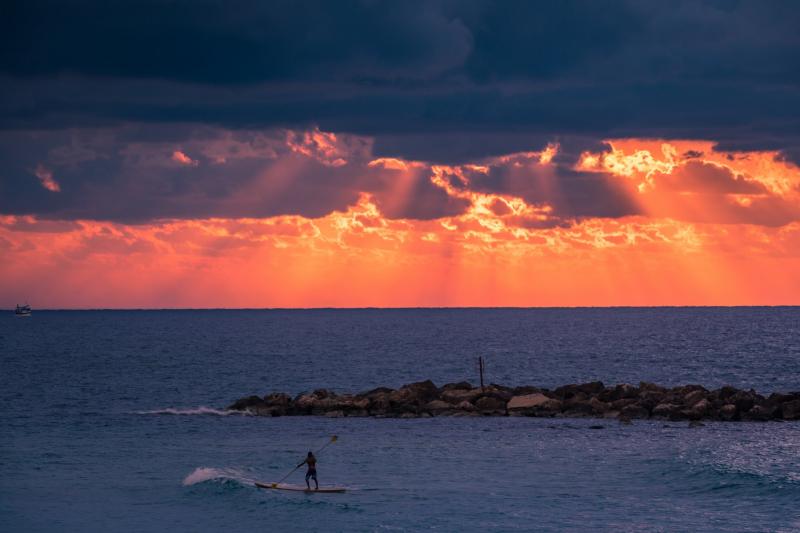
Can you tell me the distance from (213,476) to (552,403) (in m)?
28.8

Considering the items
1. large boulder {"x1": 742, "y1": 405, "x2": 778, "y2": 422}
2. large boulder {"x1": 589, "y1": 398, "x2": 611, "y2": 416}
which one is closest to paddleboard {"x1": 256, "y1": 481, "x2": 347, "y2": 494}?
large boulder {"x1": 589, "y1": 398, "x2": 611, "y2": 416}

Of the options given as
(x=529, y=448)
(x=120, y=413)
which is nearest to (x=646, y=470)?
(x=529, y=448)

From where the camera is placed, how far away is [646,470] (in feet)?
151

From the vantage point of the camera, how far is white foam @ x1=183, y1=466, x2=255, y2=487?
43875 mm

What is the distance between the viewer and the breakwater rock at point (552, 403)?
6312 cm

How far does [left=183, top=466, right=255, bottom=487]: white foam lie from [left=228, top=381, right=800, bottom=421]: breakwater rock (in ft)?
68.3

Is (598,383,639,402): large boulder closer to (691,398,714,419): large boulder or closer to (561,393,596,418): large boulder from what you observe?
(561,393,596,418): large boulder

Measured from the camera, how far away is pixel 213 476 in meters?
44.3

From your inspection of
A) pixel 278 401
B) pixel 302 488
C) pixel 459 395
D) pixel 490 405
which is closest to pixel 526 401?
pixel 490 405

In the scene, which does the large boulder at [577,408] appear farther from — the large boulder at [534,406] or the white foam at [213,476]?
the white foam at [213,476]

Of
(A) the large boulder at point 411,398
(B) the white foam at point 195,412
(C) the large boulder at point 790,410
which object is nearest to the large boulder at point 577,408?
(A) the large boulder at point 411,398

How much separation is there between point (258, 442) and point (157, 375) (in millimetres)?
55476

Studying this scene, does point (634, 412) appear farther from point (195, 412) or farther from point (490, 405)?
point (195, 412)

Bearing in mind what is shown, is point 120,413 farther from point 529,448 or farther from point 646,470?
point 646,470
